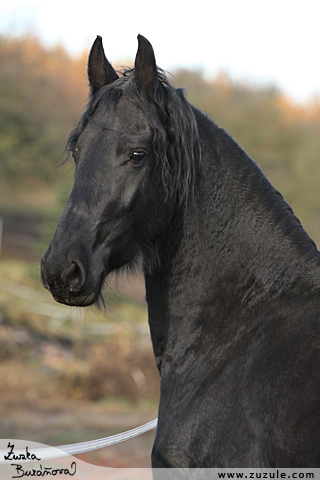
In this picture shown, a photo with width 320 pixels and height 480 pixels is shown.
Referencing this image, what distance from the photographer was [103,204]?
2.25 m

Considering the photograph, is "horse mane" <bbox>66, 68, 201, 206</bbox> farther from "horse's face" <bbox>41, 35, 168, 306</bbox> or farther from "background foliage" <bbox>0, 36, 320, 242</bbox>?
"background foliage" <bbox>0, 36, 320, 242</bbox>

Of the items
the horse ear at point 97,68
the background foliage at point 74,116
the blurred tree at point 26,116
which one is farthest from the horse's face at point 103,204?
the blurred tree at point 26,116

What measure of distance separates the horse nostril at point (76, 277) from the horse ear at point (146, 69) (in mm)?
1026

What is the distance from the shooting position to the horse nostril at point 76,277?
210cm

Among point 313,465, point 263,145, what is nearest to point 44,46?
point 263,145

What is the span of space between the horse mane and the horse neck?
0.11 m

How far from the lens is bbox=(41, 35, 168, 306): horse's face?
2.12 m

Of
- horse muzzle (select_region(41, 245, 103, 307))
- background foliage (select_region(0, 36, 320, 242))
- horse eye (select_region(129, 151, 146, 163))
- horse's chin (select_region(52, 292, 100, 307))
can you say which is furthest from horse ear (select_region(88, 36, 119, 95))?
background foliage (select_region(0, 36, 320, 242))

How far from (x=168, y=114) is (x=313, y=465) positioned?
183cm

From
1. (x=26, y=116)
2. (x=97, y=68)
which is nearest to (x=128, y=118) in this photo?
(x=97, y=68)

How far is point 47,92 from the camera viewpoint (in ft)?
65.3

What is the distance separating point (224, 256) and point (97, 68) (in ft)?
4.35

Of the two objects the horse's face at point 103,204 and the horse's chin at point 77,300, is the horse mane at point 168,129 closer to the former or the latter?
the horse's face at point 103,204

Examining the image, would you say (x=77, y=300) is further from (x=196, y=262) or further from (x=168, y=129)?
(x=168, y=129)
